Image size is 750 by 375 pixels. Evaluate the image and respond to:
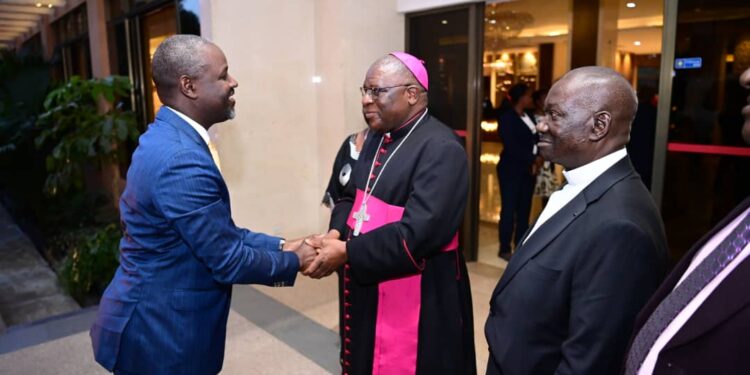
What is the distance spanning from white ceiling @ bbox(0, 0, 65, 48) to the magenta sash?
9676 mm

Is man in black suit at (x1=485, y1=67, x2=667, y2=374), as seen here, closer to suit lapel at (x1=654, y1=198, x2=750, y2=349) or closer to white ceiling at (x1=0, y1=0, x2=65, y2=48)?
suit lapel at (x1=654, y1=198, x2=750, y2=349)

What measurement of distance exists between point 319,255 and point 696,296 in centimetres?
141

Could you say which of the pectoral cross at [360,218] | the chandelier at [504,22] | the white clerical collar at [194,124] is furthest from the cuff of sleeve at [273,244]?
the chandelier at [504,22]

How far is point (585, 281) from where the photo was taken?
1.22 m

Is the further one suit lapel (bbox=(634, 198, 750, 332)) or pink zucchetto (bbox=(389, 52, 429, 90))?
pink zucchetto (bbox=(389, 52, 429, 90))

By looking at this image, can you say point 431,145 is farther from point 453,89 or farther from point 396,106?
point 453,89

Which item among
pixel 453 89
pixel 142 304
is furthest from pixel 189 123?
pixel 453 89

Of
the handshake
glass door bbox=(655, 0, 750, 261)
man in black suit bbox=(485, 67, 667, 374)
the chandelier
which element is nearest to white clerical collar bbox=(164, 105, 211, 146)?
the handshake

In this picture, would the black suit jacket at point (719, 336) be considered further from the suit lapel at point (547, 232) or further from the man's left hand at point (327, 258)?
the man's left hand at point (327, 258)

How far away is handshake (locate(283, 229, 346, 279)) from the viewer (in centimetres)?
209

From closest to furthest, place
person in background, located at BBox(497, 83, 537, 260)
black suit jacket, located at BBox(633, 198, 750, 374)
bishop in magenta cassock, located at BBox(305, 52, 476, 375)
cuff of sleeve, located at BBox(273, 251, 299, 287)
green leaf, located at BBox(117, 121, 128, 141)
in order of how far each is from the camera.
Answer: black suit jacket, located at BBox(633, 198, 750, 374), cuff of sleeve, located at BBox(273, 251, 299, 287), bishop in magenta cassock, located at BBox(305, 52, 476, 375), green leaf, located at BBox(117, 121, 128, 141), person in background, located at BBox(497, 83, 537, 260)

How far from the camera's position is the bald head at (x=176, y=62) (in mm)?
1642

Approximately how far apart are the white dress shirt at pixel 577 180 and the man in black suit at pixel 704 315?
0.99 feet

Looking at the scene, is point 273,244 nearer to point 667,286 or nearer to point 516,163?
point 667,286
